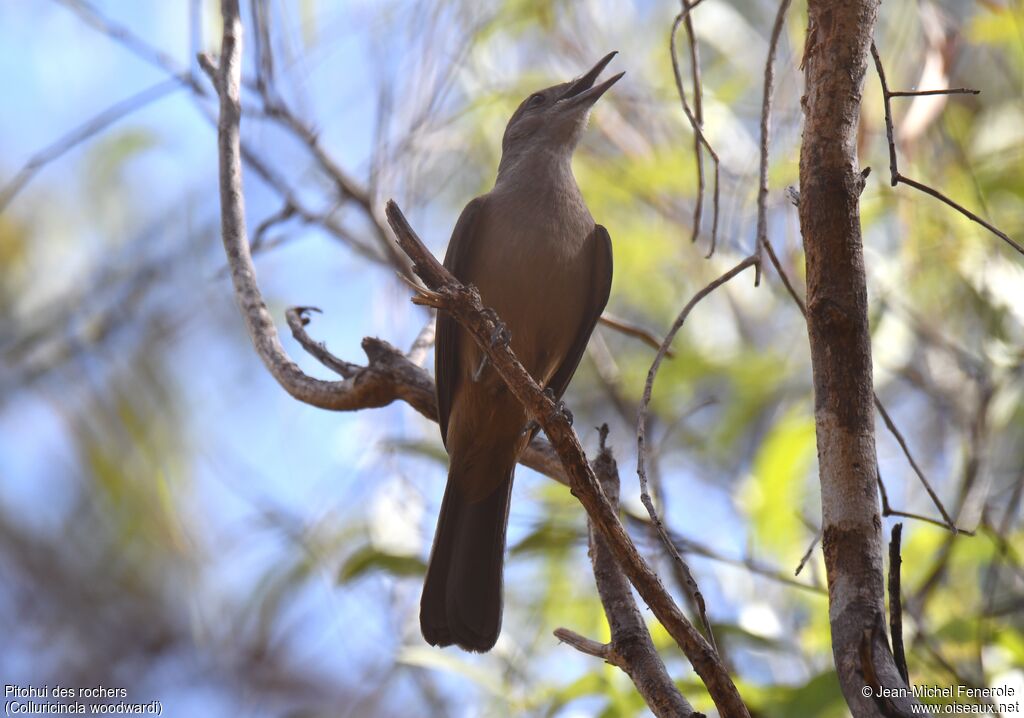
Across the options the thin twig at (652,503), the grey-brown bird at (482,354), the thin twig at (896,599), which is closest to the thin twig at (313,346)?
the grey-brown bird at (482,354)

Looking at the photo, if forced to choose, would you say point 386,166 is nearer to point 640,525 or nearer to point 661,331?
point 640,525

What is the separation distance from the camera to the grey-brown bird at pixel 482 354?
4340mm

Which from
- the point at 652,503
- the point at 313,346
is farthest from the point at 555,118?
the point at 652,503

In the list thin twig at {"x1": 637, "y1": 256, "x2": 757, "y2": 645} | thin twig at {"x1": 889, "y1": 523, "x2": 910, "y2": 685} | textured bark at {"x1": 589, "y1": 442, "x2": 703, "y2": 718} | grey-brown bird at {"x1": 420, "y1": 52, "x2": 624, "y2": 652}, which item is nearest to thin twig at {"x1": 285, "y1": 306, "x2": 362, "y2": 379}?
grey-brown bird at {"x1": 420, "y1": 52, "x2": 624, "y2": 652}

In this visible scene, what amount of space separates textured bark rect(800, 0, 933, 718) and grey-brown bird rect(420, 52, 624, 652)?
1.90 m

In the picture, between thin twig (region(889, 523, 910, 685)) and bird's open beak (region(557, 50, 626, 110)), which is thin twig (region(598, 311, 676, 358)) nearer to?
bird's open beak (region(557, 50, 626, 110))

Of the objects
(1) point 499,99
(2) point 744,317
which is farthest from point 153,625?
(2) point 744,317

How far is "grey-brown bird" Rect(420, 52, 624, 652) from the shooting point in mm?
4340

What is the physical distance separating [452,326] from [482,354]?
0.20m

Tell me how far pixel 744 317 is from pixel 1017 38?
3073 millimetres

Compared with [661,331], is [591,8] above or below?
above

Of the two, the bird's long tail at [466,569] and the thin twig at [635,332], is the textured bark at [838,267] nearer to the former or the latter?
the thin twig at [635,332]

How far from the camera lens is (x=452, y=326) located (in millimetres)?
4520

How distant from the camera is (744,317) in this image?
318 inches
